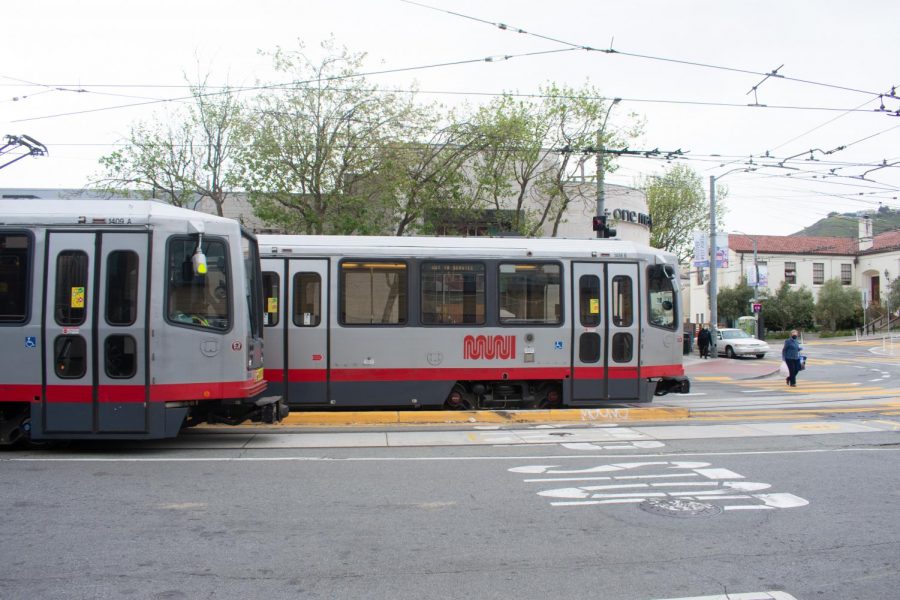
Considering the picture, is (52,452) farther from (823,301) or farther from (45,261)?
(823,301)

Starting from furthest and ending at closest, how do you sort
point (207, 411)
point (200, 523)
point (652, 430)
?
1. point (652, 430)
2. point (207, 411)
3. point (200, 523)

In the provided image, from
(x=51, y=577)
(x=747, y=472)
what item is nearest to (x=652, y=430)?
(x=747, y=472)

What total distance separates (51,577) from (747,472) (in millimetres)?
7006

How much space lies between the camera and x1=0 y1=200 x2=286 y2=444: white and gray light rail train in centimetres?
851

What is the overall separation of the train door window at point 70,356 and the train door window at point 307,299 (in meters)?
3.79

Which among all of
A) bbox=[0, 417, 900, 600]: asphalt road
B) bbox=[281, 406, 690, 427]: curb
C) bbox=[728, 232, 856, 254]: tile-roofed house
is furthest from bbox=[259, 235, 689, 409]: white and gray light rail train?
bbox=[728, 232, 856, 254]: tile-roofed house

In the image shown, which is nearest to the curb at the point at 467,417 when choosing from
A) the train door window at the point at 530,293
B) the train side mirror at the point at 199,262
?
the train door window at the point at 530,293

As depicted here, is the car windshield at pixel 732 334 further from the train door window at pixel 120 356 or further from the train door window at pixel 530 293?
the train door window at pixel 120 356

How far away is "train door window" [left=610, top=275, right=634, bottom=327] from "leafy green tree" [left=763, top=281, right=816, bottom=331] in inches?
1941

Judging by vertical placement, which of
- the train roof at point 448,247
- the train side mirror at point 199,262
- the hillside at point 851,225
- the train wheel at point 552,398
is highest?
the hillside at point 851,225

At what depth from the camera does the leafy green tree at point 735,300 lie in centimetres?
5731

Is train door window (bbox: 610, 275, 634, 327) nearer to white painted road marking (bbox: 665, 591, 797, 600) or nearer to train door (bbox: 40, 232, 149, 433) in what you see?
train door (bbox: 40, 232, 149, 433)

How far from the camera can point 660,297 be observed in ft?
42.1

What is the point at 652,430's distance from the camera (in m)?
10.8
